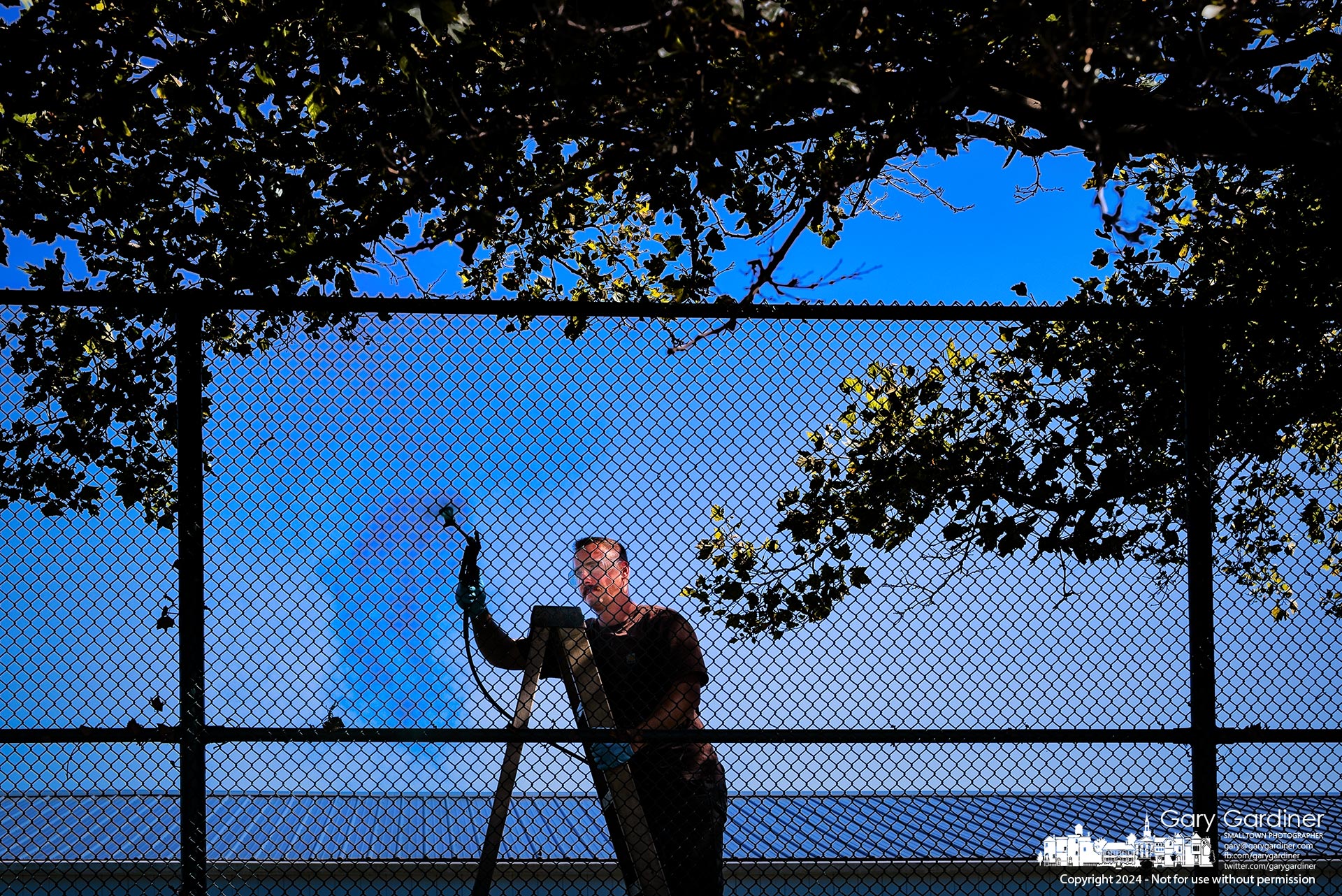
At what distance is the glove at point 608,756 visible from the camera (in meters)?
3.34

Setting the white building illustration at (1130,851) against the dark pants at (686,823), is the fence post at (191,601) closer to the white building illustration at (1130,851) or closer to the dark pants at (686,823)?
the dark pants at (686,823)

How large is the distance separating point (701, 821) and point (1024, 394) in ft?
7.01

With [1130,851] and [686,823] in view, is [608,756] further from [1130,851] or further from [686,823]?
[1130,851]

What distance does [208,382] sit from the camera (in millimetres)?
3562

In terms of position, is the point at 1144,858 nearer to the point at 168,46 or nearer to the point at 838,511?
the point at 838,511

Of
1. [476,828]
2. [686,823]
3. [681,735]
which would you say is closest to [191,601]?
[681,735]

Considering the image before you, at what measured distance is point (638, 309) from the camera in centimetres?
324

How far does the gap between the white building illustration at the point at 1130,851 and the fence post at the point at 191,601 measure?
2.76 meters

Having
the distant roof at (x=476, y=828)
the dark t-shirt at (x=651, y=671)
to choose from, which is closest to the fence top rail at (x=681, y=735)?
the distant roof at (x=476, y=828)

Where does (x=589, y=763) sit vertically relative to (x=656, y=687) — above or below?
below

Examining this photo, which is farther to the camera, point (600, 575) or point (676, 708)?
point (600, 575)

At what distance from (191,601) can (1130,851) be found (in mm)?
3398

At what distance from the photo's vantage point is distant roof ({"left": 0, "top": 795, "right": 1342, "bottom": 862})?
3.71 metres

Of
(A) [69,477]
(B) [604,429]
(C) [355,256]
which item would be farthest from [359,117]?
(A) [69,477]
